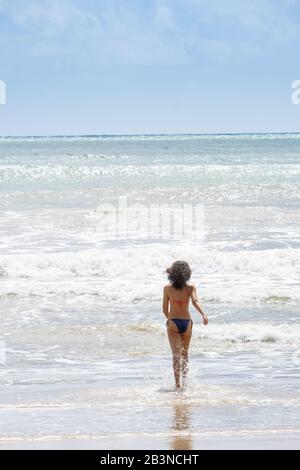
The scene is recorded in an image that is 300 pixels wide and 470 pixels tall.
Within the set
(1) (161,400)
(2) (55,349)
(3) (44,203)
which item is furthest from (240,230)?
(1) (161,400)

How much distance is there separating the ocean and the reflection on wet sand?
1 cm

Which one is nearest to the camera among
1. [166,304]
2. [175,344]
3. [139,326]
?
[175,344]

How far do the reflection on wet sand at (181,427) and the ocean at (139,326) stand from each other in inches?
0.6

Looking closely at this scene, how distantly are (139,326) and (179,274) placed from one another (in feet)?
9.45

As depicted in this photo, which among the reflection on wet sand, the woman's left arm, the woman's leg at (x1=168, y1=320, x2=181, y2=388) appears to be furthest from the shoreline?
the woman's left arm

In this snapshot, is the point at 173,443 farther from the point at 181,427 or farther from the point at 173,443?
the point at 181,427

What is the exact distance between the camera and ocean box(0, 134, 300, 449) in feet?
24.1

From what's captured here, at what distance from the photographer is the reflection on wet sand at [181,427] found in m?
6.37

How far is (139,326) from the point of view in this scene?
11.5 metres

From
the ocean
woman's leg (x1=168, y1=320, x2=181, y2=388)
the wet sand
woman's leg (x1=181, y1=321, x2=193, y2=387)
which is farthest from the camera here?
woman's leg (x1=181, y1=321, x2=193, y2=387)

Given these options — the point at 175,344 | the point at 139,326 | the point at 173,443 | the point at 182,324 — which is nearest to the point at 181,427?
the point at 173,443

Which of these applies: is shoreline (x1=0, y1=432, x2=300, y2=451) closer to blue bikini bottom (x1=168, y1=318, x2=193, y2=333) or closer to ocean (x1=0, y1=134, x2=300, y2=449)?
ocean (x1=0, y1=134, x2=300, y2=449)

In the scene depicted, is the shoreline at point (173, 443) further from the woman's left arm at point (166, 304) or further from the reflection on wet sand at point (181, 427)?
the woman's left arm at point (166, 304)

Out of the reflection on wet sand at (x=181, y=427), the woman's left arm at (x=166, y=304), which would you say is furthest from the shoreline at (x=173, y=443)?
the woman's left arm at (x=166, y=304)
